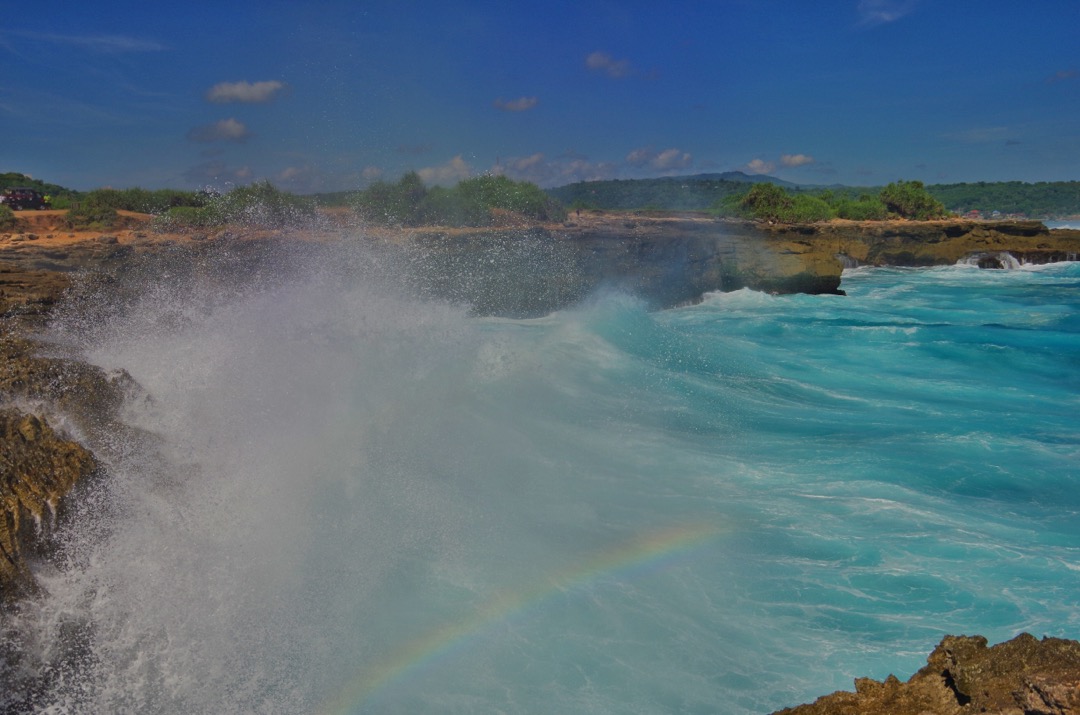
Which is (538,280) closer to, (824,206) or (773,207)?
(773,207)

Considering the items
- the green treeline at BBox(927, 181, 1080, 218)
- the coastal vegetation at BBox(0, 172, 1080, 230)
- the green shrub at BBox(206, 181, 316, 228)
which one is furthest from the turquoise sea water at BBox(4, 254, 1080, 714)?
the green treeline at BBox(927, 181, 1080, 218)

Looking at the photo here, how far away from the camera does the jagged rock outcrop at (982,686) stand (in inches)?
105

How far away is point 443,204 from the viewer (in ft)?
107

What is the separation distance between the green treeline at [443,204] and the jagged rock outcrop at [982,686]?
27.5m

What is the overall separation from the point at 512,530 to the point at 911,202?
188ft

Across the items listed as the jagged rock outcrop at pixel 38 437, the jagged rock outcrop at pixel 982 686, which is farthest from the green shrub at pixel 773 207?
the jagged rock outcrop at pixel 982 686

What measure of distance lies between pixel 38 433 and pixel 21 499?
29.8 inches

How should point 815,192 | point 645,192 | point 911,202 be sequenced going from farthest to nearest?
point 815,192 < point 645,192 < point 911,202

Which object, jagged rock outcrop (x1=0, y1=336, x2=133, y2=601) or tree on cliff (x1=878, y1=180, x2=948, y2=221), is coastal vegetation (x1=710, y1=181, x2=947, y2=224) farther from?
jagged rock outcrop (x1=0, y1=336, x2=133, y2=601)

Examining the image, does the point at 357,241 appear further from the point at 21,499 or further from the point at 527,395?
the point at 21,499

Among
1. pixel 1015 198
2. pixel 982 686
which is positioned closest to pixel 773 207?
pixel 982 686

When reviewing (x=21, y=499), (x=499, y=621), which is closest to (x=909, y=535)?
(x=499, y=621)

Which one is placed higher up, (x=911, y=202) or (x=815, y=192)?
(x=815, y=192)

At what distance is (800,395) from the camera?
1298cm
